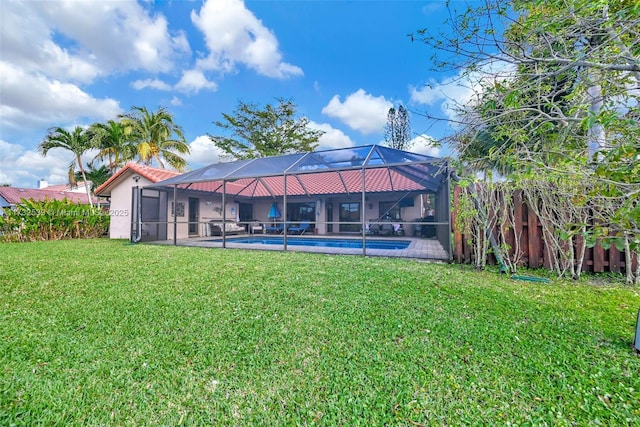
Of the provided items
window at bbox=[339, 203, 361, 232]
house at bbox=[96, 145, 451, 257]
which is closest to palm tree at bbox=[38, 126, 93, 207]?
house at bbox=[96, 145, 451, 257]

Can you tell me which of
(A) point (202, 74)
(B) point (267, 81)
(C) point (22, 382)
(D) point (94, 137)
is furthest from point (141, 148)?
(C) point (22, 382)

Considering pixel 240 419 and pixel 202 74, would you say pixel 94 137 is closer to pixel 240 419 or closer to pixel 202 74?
pixel 202 74

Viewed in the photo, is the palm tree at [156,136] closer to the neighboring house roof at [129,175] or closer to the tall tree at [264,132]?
the tall tree at [264,132]

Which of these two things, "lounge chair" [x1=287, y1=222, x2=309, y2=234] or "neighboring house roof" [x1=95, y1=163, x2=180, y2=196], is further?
"lounge chair" [x1=287, y1=222, x2=309, y2=234]

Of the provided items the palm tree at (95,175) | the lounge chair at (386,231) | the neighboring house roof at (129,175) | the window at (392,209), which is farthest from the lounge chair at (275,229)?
the palm tree at (95,175)

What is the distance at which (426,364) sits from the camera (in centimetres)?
233

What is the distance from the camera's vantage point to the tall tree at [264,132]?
24.5 meters

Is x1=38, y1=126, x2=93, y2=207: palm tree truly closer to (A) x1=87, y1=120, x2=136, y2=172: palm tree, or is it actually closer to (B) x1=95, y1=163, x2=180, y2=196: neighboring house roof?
(A) x1=87, y1=120, x2=136, y2=172: palm tree

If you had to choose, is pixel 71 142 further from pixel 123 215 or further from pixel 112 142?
pixel 123 215

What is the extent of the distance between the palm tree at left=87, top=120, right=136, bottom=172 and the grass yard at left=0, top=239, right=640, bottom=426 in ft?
60.0

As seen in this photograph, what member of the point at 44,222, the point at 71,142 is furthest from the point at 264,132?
the point at 44,222

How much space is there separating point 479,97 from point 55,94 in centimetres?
2598

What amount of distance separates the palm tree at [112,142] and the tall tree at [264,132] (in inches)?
264

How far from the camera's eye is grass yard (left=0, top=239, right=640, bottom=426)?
6.01 ft
